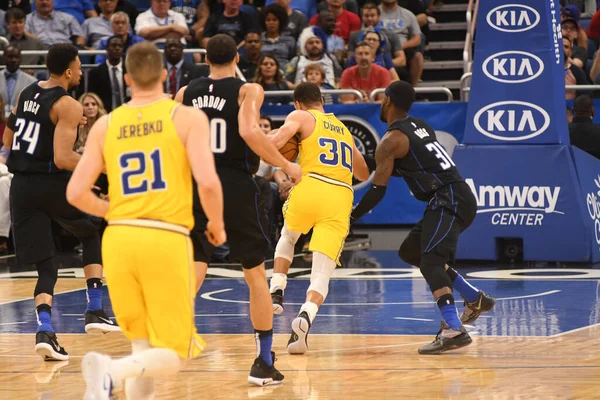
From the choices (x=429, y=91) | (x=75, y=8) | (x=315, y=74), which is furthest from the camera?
(x=75, y=8)

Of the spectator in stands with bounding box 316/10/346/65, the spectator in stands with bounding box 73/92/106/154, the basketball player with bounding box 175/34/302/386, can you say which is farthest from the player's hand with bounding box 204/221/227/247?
the spectator in stands with bounding box 316/10/346/65

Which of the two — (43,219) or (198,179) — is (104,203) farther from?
(43,219)

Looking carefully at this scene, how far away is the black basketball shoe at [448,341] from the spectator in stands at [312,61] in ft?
27.8

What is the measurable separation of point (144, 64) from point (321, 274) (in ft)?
10.7

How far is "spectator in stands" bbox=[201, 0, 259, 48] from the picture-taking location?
17.2 metres

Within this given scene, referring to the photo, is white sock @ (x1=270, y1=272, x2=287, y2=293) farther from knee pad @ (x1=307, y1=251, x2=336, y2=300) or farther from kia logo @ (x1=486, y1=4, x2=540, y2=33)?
kia logo @ (x1=486, y1=4, x2=540, y2=33)

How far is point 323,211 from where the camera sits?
8.45 meters

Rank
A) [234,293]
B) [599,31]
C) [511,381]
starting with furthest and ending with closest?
[599,31] < [234,293] < [511,381]

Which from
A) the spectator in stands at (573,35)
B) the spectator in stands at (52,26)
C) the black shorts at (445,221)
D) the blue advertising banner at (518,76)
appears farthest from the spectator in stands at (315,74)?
the black shorts at (445,221)

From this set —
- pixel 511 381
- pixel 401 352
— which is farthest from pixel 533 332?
pixel 511 381

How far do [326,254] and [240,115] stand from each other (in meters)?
1.82

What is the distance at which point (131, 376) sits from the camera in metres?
5.18

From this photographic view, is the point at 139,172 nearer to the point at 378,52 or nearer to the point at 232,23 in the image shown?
the point at 378,52

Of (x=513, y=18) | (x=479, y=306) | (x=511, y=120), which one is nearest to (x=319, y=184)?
(x=479, y=306)
